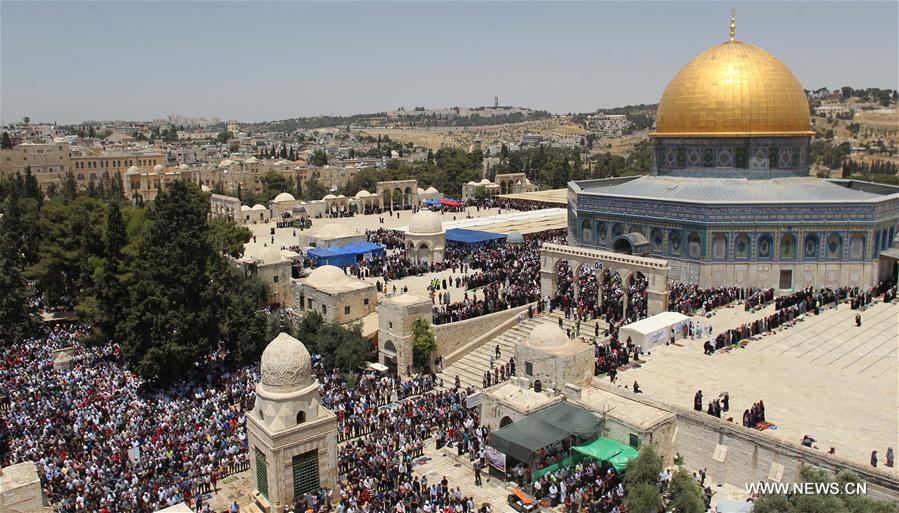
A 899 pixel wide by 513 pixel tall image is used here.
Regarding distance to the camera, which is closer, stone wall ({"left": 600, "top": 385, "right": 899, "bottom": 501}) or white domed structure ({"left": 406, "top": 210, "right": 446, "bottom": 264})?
stone wall ({"left": 600, "top": 385, "right": 899, "bottom": 501})

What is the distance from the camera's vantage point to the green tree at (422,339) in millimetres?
22781

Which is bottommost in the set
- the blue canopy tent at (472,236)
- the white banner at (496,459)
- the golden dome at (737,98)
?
the white banner at (496,459)

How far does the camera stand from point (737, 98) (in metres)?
29.6

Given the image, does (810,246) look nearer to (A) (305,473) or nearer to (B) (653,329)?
(B) (653,329)

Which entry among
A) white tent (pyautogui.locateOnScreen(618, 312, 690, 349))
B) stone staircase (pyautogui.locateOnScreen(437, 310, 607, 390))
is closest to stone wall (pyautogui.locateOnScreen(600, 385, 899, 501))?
white tent (pyautogui.locateOnScreen(618, 312, 690, 349))

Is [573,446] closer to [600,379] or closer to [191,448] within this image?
[600,379]

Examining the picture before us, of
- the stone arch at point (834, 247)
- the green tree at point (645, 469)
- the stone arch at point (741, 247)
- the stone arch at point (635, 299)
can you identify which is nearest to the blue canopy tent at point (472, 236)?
the stone arch at point (635, 299)

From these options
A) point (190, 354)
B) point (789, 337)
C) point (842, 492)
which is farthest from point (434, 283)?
point (842, 492)

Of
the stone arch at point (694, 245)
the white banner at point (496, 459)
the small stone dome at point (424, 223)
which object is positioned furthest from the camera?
the small stone dome at point (424, 223)

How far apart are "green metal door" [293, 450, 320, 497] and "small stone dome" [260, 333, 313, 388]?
4.82 feet

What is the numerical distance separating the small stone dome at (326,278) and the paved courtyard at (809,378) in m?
11.7

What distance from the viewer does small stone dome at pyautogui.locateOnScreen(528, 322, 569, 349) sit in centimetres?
1805

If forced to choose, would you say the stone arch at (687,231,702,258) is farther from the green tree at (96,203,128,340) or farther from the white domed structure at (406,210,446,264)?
the green tree at (96,203,128,340)

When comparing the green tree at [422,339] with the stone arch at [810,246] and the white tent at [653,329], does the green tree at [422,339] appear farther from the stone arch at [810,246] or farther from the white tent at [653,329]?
the stone arch at [810,246]
